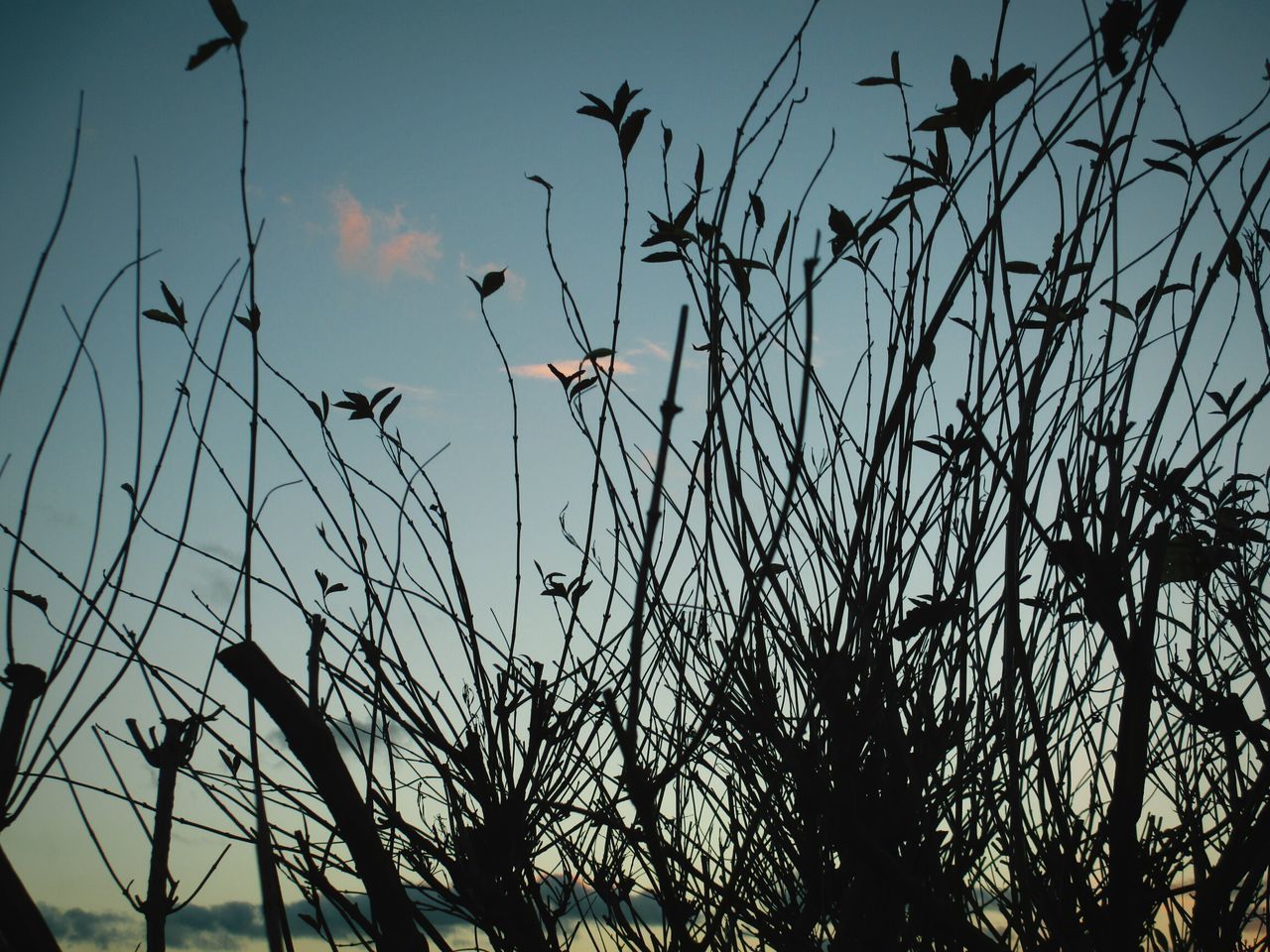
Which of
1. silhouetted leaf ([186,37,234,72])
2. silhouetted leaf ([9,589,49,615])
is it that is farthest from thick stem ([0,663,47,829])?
silhouetted leaf ([186,37,234,72])

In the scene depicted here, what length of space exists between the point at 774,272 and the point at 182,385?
1234mm

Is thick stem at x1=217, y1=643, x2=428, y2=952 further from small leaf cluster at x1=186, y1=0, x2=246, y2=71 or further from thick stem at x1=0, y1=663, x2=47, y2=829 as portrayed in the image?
small leaf cluster at x1=186, y1=0, x2=246, y2=71

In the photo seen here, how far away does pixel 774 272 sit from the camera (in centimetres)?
175

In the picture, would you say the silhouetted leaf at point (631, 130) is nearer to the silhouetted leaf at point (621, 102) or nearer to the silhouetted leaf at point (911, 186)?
the silhouetted leaf at point (621, 102)

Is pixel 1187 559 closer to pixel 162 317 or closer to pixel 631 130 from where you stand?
pixel 631 130

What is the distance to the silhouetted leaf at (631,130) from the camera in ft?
5.75

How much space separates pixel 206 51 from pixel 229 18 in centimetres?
6

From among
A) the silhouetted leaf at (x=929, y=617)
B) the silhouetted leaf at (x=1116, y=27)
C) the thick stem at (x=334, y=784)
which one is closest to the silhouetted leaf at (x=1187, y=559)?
the silhouetted leaf at (x=929, y=617)

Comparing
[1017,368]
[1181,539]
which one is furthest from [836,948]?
[1017,368]

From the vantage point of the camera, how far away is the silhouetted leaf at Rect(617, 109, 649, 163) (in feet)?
5.75

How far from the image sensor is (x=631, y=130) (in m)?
1.76

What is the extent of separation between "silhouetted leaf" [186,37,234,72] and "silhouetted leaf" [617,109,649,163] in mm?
759

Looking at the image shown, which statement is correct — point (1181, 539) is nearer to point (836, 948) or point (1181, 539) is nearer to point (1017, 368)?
point (1017, 368)

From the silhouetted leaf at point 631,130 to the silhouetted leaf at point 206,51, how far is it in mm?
759
